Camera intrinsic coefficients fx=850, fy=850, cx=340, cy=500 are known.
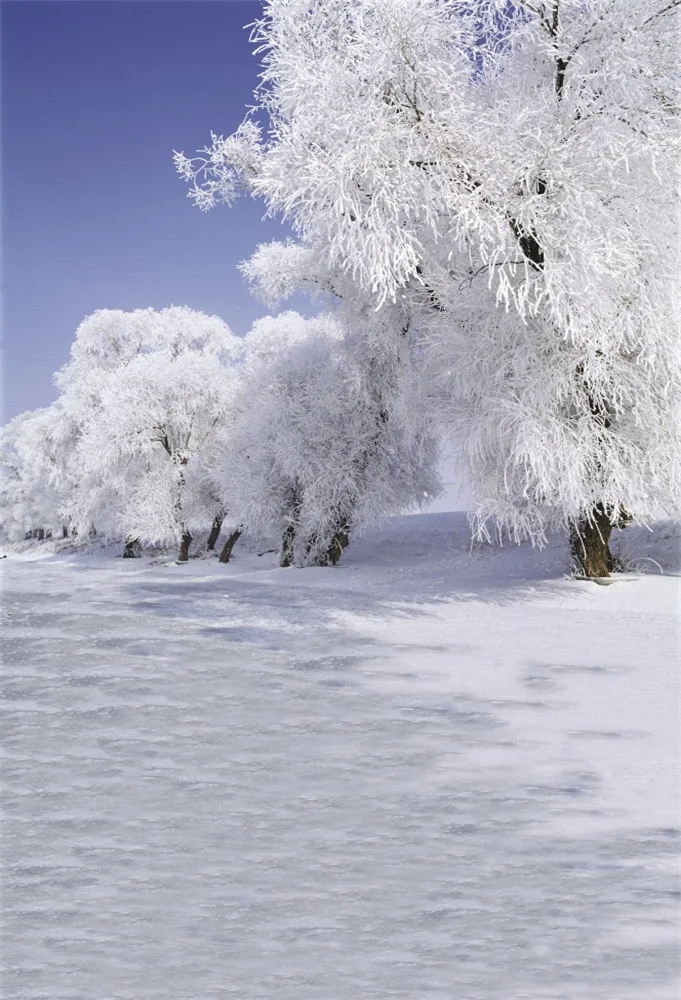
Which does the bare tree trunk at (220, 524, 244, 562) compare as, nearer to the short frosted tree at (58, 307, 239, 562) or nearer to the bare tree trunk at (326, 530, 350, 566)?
the short frosted tree at (58, 307, 239, 562)

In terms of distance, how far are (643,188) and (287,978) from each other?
1090 centimetres

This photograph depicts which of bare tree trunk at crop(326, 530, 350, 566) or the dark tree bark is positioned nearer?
bare tree trunk at crop(326, 530, 350, 566)

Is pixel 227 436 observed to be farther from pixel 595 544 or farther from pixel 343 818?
pixel 343 818

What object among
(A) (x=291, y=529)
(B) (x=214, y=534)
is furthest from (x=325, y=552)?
(B) (x=214, y=534)

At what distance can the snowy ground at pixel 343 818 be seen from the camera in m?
2.68

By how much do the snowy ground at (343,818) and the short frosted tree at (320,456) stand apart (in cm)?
1009

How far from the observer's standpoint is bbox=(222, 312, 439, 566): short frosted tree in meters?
18.9

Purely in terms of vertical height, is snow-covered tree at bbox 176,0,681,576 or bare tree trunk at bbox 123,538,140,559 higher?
snow-covered tree at bbox 176,0,681,576

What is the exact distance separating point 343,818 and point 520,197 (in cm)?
882

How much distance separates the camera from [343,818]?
3873 mm

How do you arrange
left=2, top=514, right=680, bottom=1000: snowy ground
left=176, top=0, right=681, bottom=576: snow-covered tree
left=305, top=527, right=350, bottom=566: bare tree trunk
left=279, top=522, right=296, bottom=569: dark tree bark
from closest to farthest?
left=2, top=514, right=680, bottom=1000: snowy ground
left=176, top=0, right=681, bottom=576: snow-covered tree
left=305, top=527, right=350, bottom=566: bare tree trunk
left=279, top=522, right=296, bottom=569: dark tree bark

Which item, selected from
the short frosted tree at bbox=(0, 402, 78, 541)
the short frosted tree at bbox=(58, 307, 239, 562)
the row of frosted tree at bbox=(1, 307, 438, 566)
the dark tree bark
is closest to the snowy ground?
the row of frosted tree at bbox=(1, 307, 438, 566)

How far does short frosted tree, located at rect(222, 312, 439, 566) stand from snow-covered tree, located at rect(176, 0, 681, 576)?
625 cm

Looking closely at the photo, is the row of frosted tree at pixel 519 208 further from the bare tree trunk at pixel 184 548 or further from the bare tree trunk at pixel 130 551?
→ the bare tree trunk at pixel 130 551
